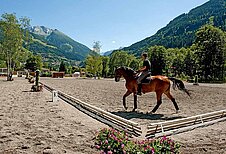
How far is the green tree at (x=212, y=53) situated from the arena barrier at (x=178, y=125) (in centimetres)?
4604

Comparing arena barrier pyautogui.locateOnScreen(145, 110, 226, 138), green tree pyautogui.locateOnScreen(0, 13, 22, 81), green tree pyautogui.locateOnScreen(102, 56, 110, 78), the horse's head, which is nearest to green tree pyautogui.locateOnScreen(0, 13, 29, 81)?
green tree pyautogui.locateOnScreen(0, 13, 22, 81)

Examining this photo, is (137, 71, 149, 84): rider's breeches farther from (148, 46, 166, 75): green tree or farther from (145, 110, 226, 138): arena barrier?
(148, 46, 166, 75): green tree

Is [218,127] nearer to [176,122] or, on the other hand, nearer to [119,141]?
[176,122]

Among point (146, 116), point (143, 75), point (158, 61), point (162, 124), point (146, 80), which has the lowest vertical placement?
point (146, 116)

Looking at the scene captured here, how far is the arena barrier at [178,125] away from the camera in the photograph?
6514 mm

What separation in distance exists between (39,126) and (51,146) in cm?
215

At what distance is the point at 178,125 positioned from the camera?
7.39 metres

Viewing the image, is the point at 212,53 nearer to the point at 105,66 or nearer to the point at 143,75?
the point at 143,75

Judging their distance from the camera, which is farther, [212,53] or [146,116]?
[212,53]

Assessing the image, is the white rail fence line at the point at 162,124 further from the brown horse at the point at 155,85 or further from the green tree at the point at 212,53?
the green tree at the point at 212,53

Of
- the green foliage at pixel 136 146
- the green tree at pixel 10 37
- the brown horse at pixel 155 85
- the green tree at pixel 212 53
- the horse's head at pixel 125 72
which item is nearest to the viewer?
the green foliage at pixel 136 146

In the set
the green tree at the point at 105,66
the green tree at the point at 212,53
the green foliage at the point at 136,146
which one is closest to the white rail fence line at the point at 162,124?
the green foliage at the point at 136,146

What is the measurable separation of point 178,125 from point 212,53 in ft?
163

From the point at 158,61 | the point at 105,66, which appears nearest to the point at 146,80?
the point at 158,61
